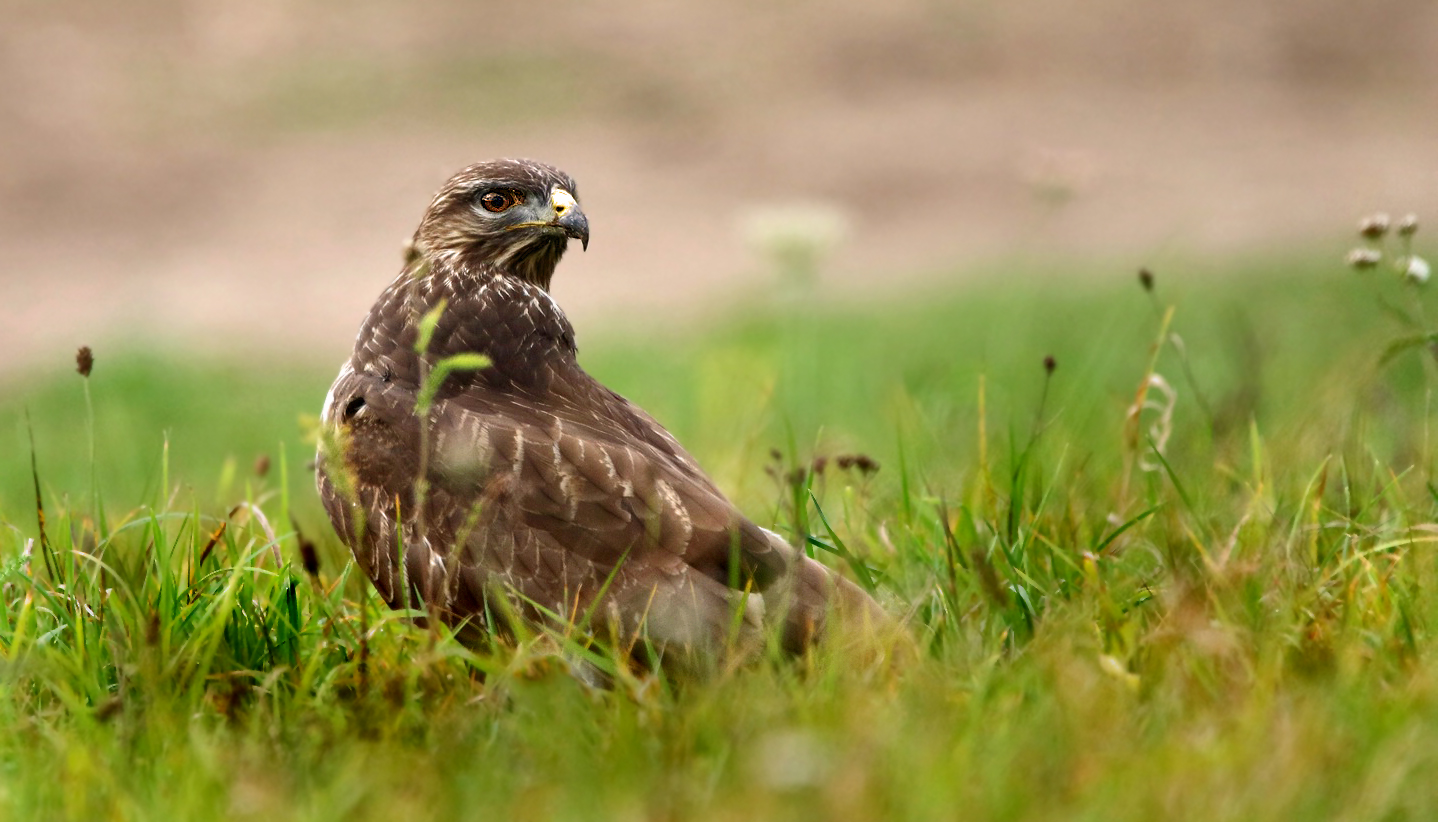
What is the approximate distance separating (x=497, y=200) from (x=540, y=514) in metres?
1.24

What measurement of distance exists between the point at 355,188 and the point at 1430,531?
1355cm

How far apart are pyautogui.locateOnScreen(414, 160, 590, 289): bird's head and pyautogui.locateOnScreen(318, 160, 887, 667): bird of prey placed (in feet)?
1.30

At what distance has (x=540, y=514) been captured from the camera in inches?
134

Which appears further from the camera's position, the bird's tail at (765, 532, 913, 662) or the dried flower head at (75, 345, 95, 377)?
the dried flower head at (75, 345, 95, 377)

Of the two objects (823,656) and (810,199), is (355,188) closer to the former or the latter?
(810,199)

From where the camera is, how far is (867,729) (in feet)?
8.58

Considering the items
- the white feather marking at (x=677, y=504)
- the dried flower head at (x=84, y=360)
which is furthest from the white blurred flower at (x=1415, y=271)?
the dried flower head at (x=84, y=360)

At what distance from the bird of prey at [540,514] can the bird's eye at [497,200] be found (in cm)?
47

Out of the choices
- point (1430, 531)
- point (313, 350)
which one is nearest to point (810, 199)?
point (313, 350)

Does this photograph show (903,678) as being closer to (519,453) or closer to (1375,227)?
(519,453)

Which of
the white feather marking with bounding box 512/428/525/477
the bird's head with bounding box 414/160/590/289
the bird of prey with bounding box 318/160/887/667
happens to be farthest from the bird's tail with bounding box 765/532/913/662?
the bird's head with bounding box 414/160/590/289

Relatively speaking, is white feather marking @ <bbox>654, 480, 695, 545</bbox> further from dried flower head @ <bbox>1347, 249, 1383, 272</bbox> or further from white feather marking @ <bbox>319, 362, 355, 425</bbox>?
dried flower head @ <bbox>1347, 249, 1383, 272</bbox>

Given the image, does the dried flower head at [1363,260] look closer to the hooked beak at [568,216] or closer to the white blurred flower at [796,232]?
the hooked beak at [568,216]

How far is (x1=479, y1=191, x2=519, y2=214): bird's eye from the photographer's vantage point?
434 centimetres
